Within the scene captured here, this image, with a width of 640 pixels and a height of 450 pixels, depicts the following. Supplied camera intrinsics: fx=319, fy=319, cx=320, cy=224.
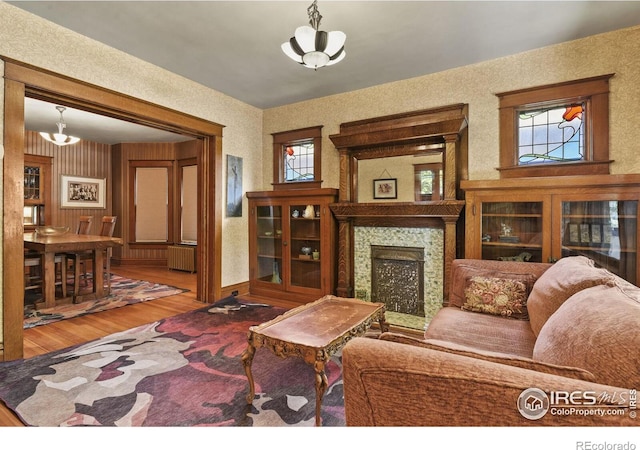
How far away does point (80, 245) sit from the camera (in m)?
3.98

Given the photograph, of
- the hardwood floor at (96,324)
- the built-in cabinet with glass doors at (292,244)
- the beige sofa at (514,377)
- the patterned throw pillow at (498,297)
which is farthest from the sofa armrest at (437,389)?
the built-in cabinet with glass doors at (292,244)

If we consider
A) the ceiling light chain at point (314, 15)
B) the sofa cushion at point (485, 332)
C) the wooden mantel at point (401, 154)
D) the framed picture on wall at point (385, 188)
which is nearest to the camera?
the sofa cushion at point (485, 332)

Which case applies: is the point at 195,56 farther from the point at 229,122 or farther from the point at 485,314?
the point at 485,314

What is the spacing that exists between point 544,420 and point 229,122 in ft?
14.5

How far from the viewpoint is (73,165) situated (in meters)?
6.57

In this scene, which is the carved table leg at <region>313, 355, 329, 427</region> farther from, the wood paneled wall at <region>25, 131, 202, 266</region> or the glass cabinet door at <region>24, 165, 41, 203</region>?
the glass cabinet door at <region>24, 165, 41, 203</region>

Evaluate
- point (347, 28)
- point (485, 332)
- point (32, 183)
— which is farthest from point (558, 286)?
point (32, 183)

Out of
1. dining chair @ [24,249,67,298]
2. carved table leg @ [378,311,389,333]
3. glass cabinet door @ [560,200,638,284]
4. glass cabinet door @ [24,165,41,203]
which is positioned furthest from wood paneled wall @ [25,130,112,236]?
glass cabinet door @ [560,200,638,284]

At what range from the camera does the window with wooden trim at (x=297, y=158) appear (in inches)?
170

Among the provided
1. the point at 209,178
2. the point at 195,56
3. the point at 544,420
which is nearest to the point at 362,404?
the point at 544,420

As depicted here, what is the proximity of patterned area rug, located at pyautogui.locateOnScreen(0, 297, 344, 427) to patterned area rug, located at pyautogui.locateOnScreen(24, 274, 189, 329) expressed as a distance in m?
1.10

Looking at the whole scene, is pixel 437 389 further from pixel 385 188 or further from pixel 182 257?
pixel 182 257

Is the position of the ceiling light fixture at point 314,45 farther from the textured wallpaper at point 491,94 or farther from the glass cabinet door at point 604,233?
the glass cabinet door at point 604,233

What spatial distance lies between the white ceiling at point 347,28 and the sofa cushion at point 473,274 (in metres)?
1.97
